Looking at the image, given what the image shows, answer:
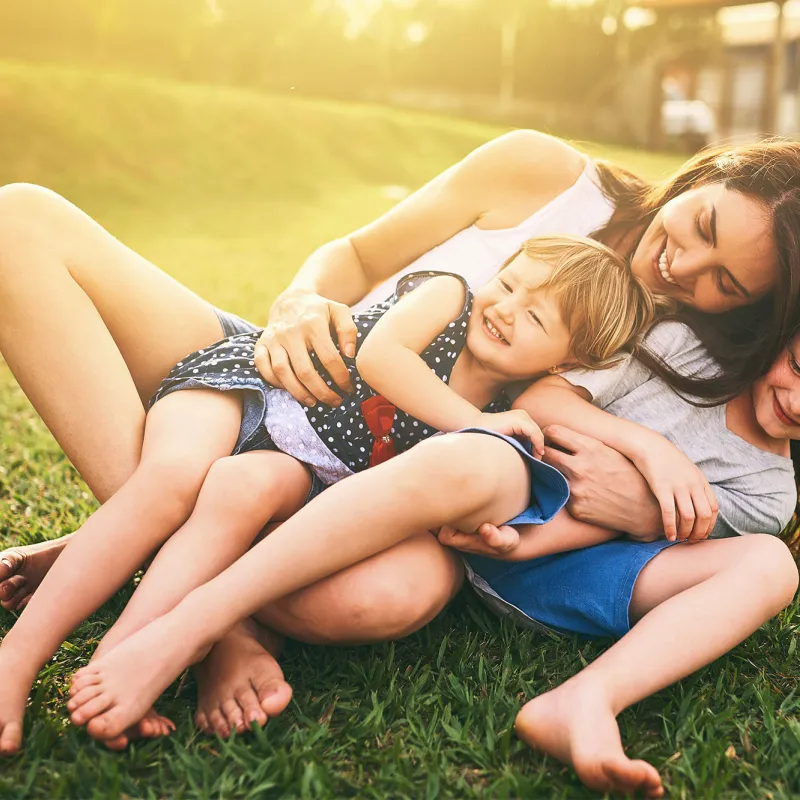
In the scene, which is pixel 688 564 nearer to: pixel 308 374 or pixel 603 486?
pixel 603 486

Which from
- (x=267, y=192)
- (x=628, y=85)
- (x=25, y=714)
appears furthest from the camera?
(x=628, y=85)

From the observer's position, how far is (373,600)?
5.26 ft

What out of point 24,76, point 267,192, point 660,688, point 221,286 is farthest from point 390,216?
point 24,76

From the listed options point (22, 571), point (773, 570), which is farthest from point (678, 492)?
point (22, 571)

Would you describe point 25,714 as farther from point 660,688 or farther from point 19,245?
point 660,688

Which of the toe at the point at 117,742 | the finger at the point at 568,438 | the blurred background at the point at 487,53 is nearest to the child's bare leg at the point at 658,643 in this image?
the finger at the point at 568,438

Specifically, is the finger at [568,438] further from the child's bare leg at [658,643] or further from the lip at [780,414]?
the lip at [780,414]

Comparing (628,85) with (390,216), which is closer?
(390,216)

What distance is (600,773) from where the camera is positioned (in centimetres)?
138

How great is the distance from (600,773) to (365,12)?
40.6ft

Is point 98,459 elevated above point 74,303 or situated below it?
below

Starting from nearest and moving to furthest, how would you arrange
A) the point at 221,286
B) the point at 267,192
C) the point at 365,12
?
the point at 221,286 < the point at 267,192 < the point at 365,12

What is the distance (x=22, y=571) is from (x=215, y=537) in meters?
0.66

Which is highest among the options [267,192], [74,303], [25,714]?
[74,303]
